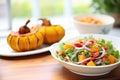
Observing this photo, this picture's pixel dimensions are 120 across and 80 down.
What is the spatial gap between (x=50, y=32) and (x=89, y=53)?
0.25m

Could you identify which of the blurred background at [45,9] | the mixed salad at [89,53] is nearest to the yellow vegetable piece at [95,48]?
the mixed salad at [89,53]

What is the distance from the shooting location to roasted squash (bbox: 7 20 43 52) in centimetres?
94

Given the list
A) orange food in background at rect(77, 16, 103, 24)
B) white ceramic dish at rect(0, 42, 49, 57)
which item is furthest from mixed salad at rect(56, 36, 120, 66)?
orange food in background at rect(77, 16, 103, 24)

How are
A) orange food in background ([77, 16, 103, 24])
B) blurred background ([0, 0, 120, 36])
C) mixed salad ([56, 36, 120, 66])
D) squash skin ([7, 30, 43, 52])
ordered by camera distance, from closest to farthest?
mixed salad ([56, 36, 120, 66]) < squash skin ([7, 30, 43, 52]) < orange food in background ([77, 16, 103, 24]) < blurred background ([0, 0, 120, 36])

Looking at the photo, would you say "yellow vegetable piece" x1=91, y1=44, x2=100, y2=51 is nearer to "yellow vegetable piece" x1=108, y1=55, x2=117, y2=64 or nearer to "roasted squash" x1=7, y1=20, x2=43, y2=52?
"yellow vegetable piece" x1=108, y1=55, x2=117, y2=64

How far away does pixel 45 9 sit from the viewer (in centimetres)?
147

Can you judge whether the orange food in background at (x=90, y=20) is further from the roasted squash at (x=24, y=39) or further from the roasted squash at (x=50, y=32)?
the roasted squash at (x=24, y=39)

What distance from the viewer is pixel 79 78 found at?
0.81 meters

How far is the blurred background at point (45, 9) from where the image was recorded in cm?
133

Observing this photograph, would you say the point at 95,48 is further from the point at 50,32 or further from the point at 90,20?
the point at 90,20

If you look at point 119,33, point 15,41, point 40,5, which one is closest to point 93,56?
point 15,41

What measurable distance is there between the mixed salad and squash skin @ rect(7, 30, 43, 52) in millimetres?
131

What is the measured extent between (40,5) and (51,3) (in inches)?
5.1

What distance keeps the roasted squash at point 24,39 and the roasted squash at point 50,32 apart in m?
0.04
